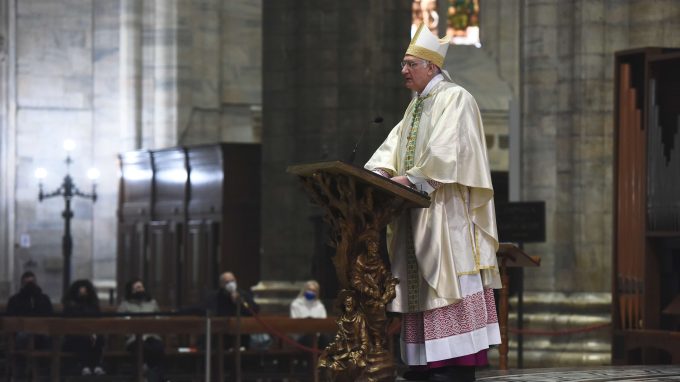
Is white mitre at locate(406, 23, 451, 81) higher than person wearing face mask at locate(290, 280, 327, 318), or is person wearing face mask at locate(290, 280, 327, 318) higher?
white mitre at locate(406, 23, 451, 81)

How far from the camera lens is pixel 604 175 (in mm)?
16922

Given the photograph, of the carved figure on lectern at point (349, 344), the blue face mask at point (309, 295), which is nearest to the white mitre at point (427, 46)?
the carved figure on lectern at point (349, 344)

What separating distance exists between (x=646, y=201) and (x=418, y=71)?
5.97 metres

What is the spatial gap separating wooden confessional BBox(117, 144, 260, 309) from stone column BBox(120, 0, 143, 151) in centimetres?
108

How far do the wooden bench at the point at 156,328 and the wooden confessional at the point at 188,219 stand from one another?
672 cm

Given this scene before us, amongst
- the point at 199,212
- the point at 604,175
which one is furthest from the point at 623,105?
the point at 199,212

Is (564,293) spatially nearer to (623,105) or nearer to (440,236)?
(623,105)

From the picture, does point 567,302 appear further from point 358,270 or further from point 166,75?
point 166,75

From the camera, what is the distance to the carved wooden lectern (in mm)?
7781

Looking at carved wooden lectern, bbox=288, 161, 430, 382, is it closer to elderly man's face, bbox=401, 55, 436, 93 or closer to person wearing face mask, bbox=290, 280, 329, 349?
elderly man's face, bbox=401, 55, 436, 93

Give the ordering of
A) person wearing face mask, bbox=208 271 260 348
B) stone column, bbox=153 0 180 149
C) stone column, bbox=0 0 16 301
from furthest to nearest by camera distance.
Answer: stone column, bbox=0 0 16 301, stone column, bbox=153 0 180 149, person wearing face mask, bbox=208 271 260 348

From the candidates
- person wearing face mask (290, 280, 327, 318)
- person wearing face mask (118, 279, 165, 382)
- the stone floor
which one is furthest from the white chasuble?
person wearing face mask (290, 280, 327, 318)

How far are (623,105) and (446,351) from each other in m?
6.55

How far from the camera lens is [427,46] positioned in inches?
323
